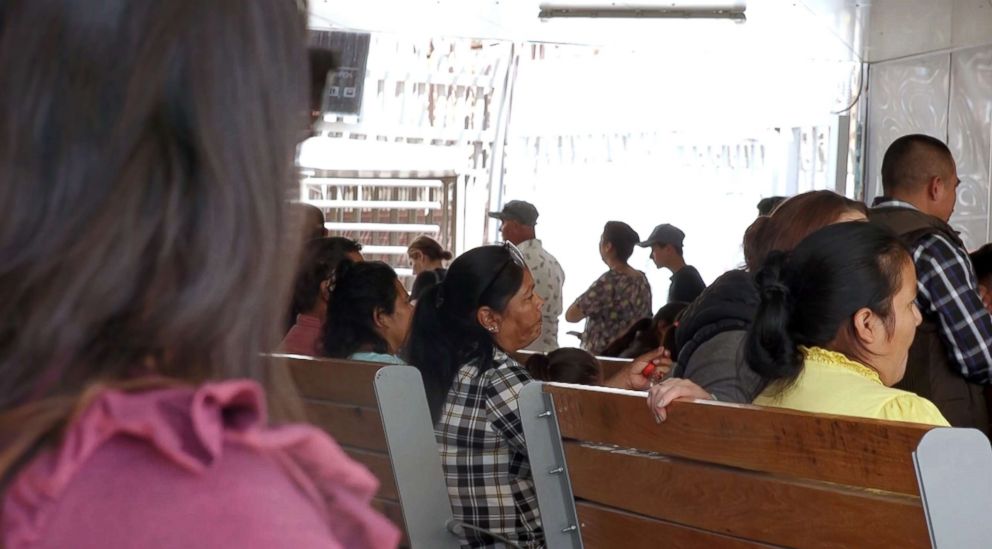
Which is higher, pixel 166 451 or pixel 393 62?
pixel 393 62

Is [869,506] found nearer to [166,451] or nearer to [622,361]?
[166,451]

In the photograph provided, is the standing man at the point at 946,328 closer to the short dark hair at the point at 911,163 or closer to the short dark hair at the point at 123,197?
the short dark hair at the point at 911,163

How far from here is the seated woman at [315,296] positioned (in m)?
4.32

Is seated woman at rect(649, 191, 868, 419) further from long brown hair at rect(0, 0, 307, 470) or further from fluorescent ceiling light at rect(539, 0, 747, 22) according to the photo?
fluorescent ceiling light at rect(539, 0, 747, 22)

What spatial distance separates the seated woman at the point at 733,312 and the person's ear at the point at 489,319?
1.97 ft

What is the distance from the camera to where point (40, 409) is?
19.6 inches

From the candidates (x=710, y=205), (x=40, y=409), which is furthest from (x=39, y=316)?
(x=710, y=205)

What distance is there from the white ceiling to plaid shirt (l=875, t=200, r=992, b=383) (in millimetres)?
3676

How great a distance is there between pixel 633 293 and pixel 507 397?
12.8 ft

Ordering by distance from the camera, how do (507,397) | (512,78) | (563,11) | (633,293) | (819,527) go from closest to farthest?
(819,527) → (507,397) → (633,293) → (563,11) → (512,78)

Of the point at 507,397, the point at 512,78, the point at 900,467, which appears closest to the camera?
the point at 900,467

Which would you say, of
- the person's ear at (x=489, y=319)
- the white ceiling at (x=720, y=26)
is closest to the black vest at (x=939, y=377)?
the person's ear at (x=489, y=319)

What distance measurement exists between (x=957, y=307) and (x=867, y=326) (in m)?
1.52

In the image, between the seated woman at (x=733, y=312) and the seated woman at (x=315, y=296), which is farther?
the seated woman at (x=315, y=296)
